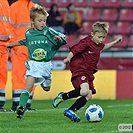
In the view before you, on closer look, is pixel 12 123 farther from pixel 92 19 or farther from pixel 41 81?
pixel 92 19

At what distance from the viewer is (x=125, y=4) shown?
1855cm

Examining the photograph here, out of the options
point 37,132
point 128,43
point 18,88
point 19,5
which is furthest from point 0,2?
point 128,43

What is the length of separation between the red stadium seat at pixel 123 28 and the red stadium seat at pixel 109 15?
0.26 m

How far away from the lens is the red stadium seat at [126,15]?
60.0 ft

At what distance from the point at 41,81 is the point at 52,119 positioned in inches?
21.4

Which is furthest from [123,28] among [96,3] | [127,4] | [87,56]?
[87,56]

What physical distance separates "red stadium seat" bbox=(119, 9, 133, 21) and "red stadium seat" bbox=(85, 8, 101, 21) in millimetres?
580

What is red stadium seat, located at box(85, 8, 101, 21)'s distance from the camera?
1820 cm

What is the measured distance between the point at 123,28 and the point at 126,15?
1.67 feet

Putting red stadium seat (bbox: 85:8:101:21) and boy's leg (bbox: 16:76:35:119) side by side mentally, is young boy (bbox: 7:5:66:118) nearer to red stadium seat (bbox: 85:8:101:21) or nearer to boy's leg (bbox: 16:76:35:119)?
boy's leg (bbox: 16:76:35:119)

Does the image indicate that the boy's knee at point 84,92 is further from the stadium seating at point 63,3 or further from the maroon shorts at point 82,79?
the stadium seating at point 63,3

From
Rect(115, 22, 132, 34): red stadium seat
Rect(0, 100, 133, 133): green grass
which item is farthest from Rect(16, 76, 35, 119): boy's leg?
Rect(115, 22, 132, 34): red stadium seat

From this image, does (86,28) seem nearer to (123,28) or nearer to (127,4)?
(123,28)

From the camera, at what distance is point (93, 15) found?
18.3m
